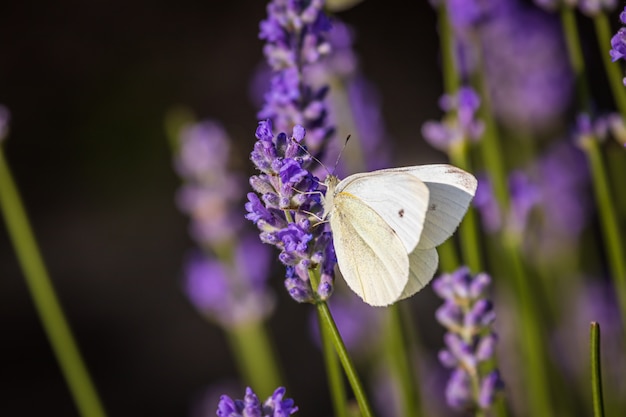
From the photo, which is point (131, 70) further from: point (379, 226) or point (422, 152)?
point (379, 226)

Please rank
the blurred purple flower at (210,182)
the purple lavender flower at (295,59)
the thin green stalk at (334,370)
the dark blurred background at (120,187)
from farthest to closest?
the dark blurred background at (120,187) < the blurred purple flower at (210,182) < the purple lavender flower at (295,59) < the thin green stalk at (334,370)

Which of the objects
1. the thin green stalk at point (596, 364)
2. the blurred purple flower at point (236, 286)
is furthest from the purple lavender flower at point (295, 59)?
the blurred purple flower at point (236, 286)

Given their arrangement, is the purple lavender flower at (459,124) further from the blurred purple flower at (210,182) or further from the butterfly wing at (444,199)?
the blurred purple flower at (210,182)

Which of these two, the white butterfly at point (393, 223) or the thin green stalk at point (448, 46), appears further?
the thin green stalk at point (448, 46)

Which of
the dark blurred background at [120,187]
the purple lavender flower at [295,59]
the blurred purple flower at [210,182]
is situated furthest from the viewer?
the dark blurred background at [120,187]

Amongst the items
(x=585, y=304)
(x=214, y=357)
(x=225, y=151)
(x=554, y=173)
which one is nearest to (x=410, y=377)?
(x=225, y=151)

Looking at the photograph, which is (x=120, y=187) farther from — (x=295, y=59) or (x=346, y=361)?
(x=346, y=361)

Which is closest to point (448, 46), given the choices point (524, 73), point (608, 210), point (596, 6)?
point (596, 6)
